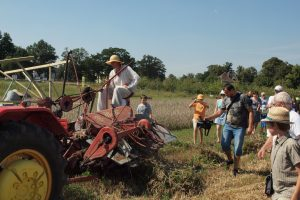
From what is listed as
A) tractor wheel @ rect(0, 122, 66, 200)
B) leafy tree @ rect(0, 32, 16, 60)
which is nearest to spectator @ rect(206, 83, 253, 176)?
tractor wheel @ rect(0, 122, 66, 200)

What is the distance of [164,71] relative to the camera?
306 feet

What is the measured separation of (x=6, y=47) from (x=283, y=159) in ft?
244

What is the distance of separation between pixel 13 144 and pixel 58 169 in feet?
1.91

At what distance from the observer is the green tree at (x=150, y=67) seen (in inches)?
3374

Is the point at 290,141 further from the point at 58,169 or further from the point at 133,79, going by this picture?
the point at 133,79

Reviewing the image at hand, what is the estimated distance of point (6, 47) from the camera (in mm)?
72562

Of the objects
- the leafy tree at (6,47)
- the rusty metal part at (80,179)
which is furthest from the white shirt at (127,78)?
the leafy tree at (6,47)

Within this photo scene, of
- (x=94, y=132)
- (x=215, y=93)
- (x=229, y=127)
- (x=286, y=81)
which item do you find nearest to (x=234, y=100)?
(x=229, y=127)

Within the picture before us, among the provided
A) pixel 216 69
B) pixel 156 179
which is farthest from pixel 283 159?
pixel 216 69

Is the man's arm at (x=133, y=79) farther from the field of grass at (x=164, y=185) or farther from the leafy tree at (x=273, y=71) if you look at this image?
the leafy tree at (x=273, y=71)

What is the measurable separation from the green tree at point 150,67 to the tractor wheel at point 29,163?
3127 inches

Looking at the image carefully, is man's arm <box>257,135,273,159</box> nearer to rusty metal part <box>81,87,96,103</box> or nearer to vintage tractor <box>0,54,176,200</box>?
vintage tractor <box>0,54,176,200</box>

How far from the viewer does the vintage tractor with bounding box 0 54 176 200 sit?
3.53 metres

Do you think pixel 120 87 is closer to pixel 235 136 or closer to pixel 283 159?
pixel 235 136
